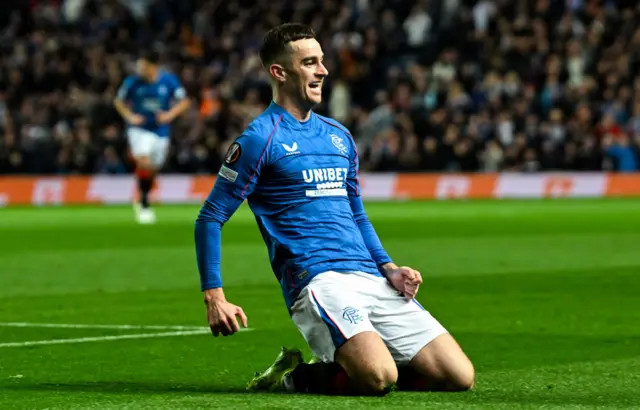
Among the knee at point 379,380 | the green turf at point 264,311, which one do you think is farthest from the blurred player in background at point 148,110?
the knee at point 379,380

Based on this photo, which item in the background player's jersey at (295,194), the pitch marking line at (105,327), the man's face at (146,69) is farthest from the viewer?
the man's face at (146,69)

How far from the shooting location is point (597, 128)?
30766 millimetres

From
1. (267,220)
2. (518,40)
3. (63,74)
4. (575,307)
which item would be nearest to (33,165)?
(63,74)

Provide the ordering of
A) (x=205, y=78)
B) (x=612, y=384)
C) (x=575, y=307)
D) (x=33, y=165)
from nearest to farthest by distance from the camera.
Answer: (x=612, y=384), (x=575, y=307), (x=33, y=165), (x=205, y=78)

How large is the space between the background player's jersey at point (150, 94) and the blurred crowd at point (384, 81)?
755 centimetres

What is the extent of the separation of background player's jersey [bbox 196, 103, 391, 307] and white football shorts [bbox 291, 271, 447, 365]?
0.29ft

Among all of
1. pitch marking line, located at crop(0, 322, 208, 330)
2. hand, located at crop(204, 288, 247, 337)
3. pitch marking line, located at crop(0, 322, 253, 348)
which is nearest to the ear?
hand, located at crop(204, 288, 247, 337)

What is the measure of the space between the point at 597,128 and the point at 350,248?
24.6 meters

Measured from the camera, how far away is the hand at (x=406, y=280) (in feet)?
21.8

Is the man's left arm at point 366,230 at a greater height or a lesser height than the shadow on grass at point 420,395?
greater

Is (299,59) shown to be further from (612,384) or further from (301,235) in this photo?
(612,384)

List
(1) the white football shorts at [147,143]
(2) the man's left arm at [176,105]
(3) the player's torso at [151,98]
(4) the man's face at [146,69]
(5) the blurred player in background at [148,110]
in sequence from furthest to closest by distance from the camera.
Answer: (1) the white football shorts at [147,143]
(3) the player's torso at [151,98]
(4) the man's face at [146,69]
(5) the blurred player in background at [148,110]
(2) the man's left arm at [176,105]

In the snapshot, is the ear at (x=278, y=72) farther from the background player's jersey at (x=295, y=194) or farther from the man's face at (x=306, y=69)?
the background player's jersey at (x=295, y=194)

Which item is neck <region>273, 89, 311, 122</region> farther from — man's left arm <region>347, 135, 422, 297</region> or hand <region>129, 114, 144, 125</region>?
hand <region>129, 114, 144, 125</region>
